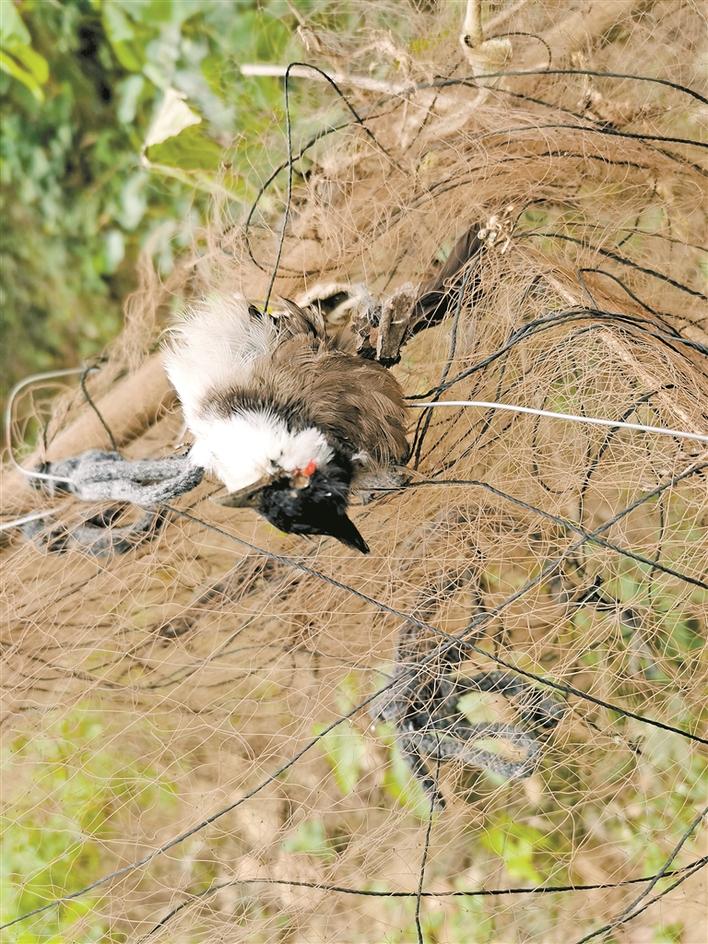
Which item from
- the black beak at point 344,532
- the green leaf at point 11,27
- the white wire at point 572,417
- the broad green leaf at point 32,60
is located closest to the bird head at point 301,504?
the black beak at point 344,532

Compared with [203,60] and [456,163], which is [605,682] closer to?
[456,163]

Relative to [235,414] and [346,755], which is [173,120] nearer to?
[235,414]

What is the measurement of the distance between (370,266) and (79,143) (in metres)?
1.65

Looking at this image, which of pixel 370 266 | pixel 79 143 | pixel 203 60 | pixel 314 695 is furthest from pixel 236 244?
pixel 79 143

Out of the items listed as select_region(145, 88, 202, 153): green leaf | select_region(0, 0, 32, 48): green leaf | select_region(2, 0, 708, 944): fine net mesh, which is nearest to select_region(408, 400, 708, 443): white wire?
select_region(2, 0, 708, 944): fine net mesh

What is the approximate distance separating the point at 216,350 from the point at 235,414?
0.40ft

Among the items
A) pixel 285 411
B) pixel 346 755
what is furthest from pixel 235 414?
pixel 346 755

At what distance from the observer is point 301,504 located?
0.76 m

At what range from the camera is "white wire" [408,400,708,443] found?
27.0 inches

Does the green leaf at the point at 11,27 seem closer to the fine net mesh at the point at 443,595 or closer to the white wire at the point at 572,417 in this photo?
the fine net mesh at the point at 443,595

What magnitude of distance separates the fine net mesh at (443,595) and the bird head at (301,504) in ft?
0.22

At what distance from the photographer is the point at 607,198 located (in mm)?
1056

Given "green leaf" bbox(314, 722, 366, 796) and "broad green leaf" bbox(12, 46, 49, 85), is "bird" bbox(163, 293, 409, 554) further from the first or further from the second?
"broad green leaf" bbox(12, 46, 49, 85)

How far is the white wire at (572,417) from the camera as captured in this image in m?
0.69
